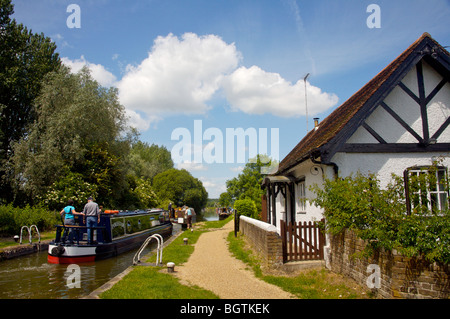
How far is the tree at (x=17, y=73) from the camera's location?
81.1 feet

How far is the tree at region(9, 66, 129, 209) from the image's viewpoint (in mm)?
22469

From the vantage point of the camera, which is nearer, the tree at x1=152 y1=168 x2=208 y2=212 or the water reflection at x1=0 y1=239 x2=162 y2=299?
the water reflection at x1=0 y1=239 x2=162 y2=299

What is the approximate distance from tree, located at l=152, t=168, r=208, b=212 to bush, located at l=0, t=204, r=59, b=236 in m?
33.9

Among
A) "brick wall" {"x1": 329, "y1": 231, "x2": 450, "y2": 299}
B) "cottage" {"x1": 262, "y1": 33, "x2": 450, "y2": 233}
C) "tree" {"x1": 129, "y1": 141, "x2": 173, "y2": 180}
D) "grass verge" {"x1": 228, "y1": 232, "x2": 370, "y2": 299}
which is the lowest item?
"grass verge" {"x1": 228, "y1": 232, "x2": 370, "y2": 299}

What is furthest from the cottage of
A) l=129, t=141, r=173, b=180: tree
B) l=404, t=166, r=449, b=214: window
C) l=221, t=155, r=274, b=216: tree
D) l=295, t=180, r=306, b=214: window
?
l=129, t=141, r=173, b=180: tree

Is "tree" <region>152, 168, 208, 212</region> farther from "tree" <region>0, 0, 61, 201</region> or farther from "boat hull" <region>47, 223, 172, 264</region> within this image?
"boat hull" <region>47, 223, 172, 264</region>

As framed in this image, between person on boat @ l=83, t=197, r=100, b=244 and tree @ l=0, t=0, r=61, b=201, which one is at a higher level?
tree @ l=0, t=0, r=61, b=201

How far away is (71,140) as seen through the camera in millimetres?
23922

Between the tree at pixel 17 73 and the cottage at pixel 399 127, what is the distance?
23.7 m

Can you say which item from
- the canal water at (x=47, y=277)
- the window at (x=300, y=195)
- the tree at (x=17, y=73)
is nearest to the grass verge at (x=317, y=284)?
the window at (x=300, y=195)

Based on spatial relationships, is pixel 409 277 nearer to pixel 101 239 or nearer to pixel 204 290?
pixel 204 290

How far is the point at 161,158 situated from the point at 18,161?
4858 cm
